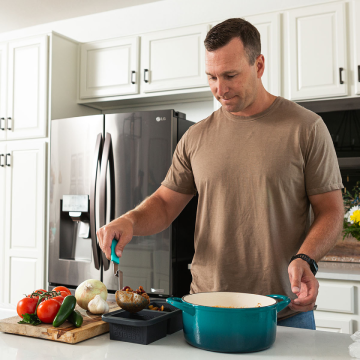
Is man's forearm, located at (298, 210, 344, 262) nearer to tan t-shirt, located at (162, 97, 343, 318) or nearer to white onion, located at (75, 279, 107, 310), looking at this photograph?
tan t-shirt, located at (162, 97, 343, 318)

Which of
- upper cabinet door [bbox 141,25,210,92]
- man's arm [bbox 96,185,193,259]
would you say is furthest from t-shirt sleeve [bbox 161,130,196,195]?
upper cabinet door [bbox 141,25,210,92]

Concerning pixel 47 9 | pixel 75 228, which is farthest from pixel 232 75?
pixel 47 9

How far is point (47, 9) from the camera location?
3.47 metres

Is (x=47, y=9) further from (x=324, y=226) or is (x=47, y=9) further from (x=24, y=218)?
(x=324, y=226)

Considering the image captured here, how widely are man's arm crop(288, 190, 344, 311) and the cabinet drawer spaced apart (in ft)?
3.18

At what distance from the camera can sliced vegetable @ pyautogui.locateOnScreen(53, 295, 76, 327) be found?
3.54ft

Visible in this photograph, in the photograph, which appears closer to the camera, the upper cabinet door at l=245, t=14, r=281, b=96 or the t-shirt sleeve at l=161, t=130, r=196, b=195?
the t-shirt sleeve at l=161, t=130, r=196, b=195

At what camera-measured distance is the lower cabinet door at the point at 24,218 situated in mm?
2977

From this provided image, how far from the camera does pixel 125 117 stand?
2.63 metres

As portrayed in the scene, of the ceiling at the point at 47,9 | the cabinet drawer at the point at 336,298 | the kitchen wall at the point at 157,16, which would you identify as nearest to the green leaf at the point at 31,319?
the cabinet drawer at the point at 336,298

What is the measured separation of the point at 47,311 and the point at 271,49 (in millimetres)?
2053

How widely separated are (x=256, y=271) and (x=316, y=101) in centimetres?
144

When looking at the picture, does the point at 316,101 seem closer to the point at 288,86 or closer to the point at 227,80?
the point at 288,86

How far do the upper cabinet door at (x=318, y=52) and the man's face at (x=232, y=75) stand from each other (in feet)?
3.93
